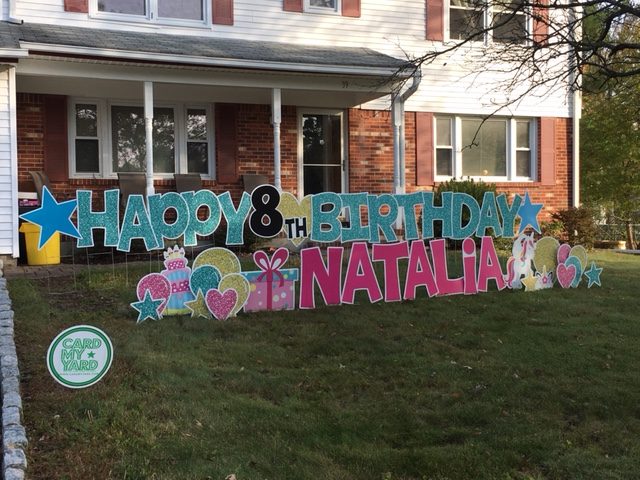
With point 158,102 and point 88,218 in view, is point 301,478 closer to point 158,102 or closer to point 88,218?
point 88,218

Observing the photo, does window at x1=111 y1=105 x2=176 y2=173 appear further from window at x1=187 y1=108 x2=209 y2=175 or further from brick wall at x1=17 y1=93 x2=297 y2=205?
brick wall at x1=17 y1=93 x2=297 y2=205

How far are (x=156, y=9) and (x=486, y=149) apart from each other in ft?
24.6

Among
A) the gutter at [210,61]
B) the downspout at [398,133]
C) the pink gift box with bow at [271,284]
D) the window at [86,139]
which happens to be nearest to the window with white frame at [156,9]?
the window at [86,139]

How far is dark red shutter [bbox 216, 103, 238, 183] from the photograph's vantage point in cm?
1195

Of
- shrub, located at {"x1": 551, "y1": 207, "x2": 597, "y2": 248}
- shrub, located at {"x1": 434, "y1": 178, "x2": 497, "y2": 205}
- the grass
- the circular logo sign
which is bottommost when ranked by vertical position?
the grass

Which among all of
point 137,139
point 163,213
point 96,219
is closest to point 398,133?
point 137,139

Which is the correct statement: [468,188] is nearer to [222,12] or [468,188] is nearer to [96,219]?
[222,12]

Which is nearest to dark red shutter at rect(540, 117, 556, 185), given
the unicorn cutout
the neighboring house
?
the neighboring house

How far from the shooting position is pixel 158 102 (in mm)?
11742

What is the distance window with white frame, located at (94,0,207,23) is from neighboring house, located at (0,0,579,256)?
22 mm

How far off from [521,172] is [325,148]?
471cm

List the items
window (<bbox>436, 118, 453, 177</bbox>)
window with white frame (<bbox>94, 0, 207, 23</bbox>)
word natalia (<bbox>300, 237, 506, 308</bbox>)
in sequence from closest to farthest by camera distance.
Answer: word natalia (<bbox>300, 237, 506, 308</bbox>) → window with white frame (<bbox>94, 0, 207, 23</bbox>) → window (<bbox>436, 118, 453, 177</bbox>)

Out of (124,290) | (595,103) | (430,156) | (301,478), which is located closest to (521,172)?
(430,156)

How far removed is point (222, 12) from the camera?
11648mm
